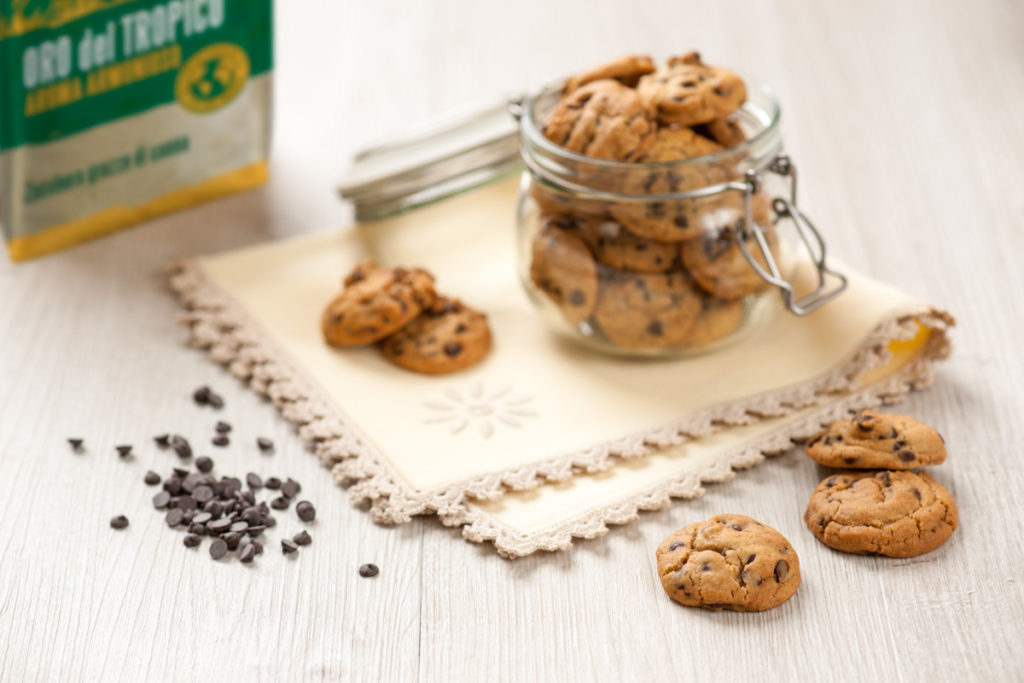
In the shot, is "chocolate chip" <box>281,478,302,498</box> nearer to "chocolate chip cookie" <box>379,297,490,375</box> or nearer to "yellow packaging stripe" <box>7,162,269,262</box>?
"chocolate chip cookie" <box>379,297,490,375</box>

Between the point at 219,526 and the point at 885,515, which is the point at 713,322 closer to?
the point at 885,515

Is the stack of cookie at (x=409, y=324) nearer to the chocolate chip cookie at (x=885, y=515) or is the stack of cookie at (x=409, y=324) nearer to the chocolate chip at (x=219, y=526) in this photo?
the chocolate chip at (x=219, y=526)

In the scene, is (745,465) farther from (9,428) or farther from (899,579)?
(9,428)

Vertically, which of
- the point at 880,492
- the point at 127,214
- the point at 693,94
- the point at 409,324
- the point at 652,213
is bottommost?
the point at 127,214

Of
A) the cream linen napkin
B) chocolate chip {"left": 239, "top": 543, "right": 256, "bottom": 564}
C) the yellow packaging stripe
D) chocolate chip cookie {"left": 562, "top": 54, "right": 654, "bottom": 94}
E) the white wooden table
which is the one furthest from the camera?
the yellow packaging stripe

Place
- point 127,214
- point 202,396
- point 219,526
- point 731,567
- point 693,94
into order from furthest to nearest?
point 127,214 → point 202,396 → point 693,94 → point 219,526 → point 731,567

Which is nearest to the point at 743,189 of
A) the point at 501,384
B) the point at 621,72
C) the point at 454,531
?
the point at 621,72

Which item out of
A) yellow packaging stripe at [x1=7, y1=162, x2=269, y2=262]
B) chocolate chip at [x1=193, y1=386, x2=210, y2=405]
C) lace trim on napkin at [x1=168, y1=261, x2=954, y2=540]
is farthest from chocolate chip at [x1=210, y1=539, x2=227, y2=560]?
yellow packaging stripe at [x1=7, y1=162, x2=269, y2=262]

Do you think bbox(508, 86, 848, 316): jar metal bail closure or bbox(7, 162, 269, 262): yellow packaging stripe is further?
bbox(7, 162, 269, 262): yellow packaging stripe

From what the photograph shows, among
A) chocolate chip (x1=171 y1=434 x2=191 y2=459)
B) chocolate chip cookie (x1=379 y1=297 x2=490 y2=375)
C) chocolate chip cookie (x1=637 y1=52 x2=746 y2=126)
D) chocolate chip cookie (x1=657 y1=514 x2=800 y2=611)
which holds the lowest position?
chocolate chip (x1=171 y1=434 x2=191 y2=459)
